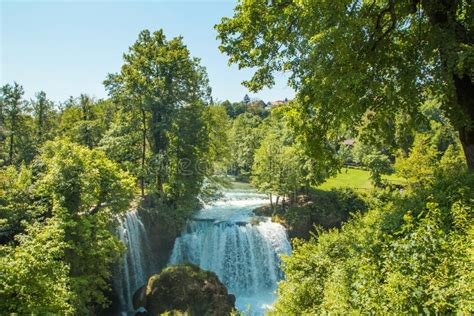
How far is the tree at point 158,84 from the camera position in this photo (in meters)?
23.0

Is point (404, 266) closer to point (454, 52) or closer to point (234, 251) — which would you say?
point (454, 52)

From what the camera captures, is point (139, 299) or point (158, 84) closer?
point (139, 299)

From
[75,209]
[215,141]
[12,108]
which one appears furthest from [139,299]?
[12,108]

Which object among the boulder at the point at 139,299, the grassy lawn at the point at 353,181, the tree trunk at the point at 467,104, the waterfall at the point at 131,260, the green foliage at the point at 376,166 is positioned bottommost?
the boulder at the point at 139,299

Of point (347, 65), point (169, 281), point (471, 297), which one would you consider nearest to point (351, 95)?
point (347, 65)

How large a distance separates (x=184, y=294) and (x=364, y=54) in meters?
14.3

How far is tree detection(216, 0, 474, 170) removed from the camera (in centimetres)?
732

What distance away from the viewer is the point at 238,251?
2367 centimetres

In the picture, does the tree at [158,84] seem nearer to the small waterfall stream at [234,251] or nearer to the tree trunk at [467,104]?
the small waterfall stream at [234,251]

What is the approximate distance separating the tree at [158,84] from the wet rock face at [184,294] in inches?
282

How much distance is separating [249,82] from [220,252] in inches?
623

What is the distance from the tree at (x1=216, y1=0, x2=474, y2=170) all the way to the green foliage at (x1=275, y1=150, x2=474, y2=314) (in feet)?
7.19

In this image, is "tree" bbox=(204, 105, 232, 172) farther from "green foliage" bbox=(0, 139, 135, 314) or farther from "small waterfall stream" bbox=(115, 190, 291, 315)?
"green foliage" bbox=(0, 139, 135, 314)

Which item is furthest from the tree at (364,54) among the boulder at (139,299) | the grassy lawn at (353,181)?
the grassy lawn at (353,181)
